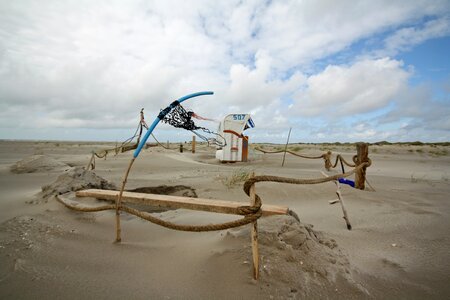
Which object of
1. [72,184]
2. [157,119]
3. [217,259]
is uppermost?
[157,119]

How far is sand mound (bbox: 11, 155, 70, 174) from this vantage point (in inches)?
400

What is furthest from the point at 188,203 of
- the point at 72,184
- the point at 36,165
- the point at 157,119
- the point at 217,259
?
the point at 36,165

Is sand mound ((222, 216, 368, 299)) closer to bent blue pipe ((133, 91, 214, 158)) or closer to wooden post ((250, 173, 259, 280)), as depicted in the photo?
wooden post ((250, 173, 259, 280))

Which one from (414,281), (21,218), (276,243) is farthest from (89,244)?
(414,281)

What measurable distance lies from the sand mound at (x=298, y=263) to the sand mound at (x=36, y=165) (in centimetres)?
1047

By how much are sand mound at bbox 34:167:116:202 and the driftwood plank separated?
1.81 feet

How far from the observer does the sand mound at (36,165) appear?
10.1m

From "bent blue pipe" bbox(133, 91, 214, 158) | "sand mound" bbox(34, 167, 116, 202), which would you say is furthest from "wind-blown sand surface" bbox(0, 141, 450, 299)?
"bent blue pipe" bbox(133, 91, 214, 158)

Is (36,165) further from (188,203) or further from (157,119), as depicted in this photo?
(157,119)

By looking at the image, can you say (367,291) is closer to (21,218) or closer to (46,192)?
(21,218)

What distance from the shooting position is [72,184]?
5.07m

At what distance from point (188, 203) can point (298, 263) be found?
1.53 meters

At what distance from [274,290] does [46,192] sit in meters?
4.69

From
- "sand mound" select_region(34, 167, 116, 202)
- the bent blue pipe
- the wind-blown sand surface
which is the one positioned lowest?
the wind-blown sand surface
